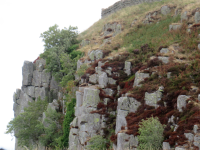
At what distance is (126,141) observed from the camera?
56.5ft

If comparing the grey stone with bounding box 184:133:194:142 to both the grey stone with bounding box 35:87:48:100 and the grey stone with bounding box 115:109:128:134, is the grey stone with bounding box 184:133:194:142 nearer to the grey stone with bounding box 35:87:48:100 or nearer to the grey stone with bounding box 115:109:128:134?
the grey stone with bounding box 115:109:128:134

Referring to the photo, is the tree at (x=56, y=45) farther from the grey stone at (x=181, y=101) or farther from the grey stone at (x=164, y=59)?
the grey stone at (x=181, y=101)

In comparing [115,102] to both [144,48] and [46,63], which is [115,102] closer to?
[144,48]

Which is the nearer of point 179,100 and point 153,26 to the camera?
point 179,100

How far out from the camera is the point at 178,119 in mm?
15781

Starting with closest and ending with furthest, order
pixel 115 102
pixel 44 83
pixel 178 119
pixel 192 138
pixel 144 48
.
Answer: pixel 192 138
pixel 178 119
pixel 115 102
pixel 144 48
pixel 44 83

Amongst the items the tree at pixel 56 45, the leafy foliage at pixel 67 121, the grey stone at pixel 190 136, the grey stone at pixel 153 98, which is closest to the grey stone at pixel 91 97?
the grey stone at pixel 153 98

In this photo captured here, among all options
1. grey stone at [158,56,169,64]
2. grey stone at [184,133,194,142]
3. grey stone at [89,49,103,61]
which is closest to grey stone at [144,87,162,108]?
grey stone at [158,56,169,64]

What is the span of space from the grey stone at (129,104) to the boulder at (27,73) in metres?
32.4

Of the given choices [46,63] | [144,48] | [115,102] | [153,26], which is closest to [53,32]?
[46,63]

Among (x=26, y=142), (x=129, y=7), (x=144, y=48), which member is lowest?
(x=26, y=142)

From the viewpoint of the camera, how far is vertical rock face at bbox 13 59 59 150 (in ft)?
151

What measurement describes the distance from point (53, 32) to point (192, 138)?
4004 cm

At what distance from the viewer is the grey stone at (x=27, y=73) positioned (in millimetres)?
48094
